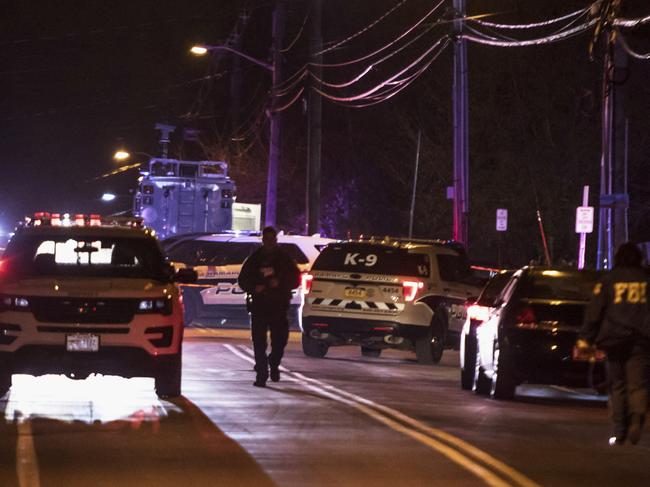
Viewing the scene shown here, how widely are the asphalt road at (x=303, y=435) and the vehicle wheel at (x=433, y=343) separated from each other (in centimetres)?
307

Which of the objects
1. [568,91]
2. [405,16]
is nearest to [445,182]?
[568,91]

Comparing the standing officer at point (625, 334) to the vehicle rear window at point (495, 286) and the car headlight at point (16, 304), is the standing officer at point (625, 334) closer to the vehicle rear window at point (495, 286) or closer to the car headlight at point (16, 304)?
the car headlight at point (16, 304)

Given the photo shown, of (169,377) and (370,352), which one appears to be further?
(370,352)

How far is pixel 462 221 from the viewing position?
107 ft

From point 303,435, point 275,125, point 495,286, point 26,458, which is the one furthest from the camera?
point 275,125

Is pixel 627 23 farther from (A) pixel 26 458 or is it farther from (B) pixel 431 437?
(A) pixel 26 458

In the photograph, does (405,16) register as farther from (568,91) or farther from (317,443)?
(317,443)

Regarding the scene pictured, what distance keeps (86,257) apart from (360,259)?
6.91 meters

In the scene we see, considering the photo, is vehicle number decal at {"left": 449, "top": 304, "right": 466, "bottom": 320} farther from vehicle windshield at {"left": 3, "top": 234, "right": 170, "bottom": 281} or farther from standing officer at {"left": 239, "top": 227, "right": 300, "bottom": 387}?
vehicle windshield at {"left": 3, "top": 234, "right": 170, "bottom": 281}

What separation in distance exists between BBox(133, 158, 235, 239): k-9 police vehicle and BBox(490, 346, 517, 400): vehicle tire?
892 inches

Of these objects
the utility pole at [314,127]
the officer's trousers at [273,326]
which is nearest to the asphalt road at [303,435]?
the officer's trousers at [273,326]

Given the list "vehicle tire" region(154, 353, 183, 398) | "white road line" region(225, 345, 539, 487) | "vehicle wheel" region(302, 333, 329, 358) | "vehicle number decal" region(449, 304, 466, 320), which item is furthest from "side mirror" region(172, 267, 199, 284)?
"vehicle number decal" region(449, 304, 466, 320)

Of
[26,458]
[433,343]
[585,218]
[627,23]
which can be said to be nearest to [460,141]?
[585,218]

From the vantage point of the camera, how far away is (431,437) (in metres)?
12.4
